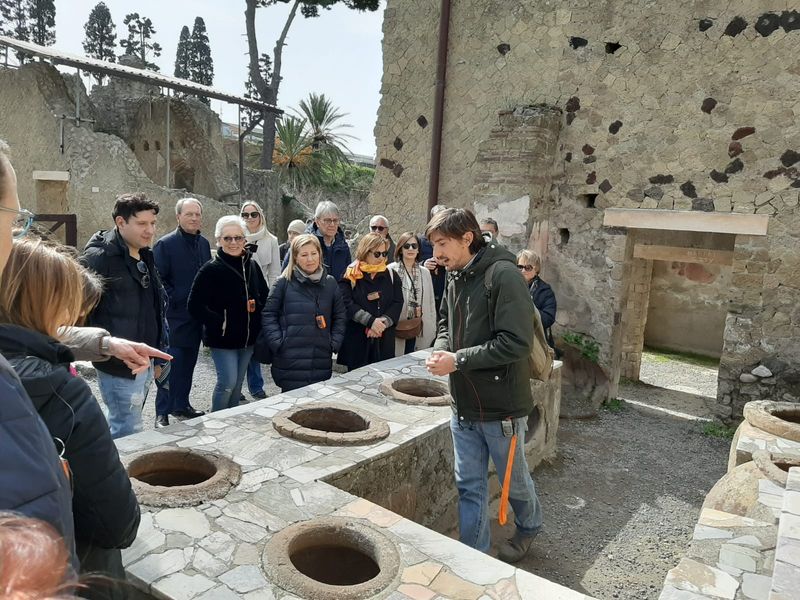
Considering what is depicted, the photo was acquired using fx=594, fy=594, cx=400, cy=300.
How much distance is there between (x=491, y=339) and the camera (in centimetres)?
294

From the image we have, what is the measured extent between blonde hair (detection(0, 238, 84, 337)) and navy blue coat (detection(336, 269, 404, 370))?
3500mm

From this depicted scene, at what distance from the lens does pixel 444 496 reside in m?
3.96

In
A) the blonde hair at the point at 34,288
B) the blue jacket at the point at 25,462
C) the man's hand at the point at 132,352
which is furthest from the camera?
the man's hand at the point at 132,352

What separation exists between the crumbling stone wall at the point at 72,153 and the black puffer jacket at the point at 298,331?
939cm

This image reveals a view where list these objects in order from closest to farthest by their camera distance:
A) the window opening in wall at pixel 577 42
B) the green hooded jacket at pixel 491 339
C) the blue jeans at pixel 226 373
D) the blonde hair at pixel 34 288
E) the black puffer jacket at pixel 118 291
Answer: the blonde hair at pixel 34 288
the green hooded jacket at pixel 491 339
the black puffer jacket at pixel 118 291
the blue jeans at pixel 226 373
the window opening in wall at pixel 577 42

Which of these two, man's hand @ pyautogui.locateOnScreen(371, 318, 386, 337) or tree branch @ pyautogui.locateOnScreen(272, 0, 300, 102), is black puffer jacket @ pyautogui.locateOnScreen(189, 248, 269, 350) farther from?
tree branch @ pyautogui.locateOnScreen(272, 0, 300, 102)

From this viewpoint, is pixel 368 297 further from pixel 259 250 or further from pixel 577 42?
pixel 577 42

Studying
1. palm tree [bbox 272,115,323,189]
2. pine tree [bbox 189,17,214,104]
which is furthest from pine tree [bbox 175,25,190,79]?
palm tree [bbox 272,115,323,189]

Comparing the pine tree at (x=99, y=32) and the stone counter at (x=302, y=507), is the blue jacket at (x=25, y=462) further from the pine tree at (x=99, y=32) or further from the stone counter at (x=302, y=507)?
the pine tree at (x=99, y=32)

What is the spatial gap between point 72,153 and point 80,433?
1338 cm

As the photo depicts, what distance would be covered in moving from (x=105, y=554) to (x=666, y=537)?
3.85 metres

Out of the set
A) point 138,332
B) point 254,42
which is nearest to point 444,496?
point 138,332

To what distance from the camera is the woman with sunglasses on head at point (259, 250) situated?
18.4 ft

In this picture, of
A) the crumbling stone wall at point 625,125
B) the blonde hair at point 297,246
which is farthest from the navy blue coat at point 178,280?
the crumbling stone wall at point 625,125
